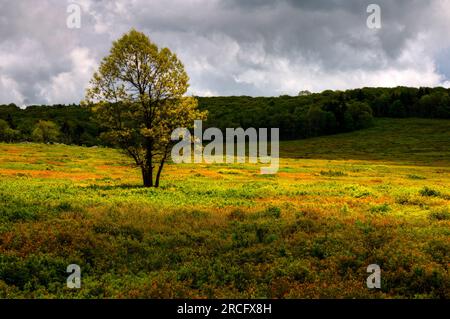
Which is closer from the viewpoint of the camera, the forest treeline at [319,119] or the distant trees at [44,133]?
the distant trees at [44,133]

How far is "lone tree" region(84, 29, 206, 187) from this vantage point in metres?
32.4

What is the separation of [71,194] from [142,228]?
12300 millimetres

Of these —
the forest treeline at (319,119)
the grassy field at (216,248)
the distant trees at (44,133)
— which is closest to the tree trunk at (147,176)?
the grassy field at (216,248)

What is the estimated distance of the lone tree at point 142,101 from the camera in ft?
106

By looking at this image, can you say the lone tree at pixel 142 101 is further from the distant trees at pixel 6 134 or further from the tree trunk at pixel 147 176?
the distant trees at pixel 6 134

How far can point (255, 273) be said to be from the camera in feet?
41.7

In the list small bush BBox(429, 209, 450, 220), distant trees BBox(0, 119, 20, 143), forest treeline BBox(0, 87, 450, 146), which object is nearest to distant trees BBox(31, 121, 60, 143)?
forest treeline BBox(0, 87, 450, 146)

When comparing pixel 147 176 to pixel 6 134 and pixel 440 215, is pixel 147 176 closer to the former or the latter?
pixel 440 215

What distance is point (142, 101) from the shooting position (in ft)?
109

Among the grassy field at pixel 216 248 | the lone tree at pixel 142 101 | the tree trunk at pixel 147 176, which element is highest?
the lone tree at pixel 142 101

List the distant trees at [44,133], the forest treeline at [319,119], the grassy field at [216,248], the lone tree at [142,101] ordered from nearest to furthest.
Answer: the grassy field at [216,248] → the lone tree at [142,101] → the distant trees at [44,133] → the forest treeline at [319,119]

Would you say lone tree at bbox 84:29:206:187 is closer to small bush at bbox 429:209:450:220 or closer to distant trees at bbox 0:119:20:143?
small bush at bbox 429:209:450:220

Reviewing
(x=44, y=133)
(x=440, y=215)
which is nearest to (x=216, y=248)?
(x=440, y=215)

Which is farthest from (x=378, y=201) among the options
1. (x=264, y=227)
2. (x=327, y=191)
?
(x=264, y=227)
